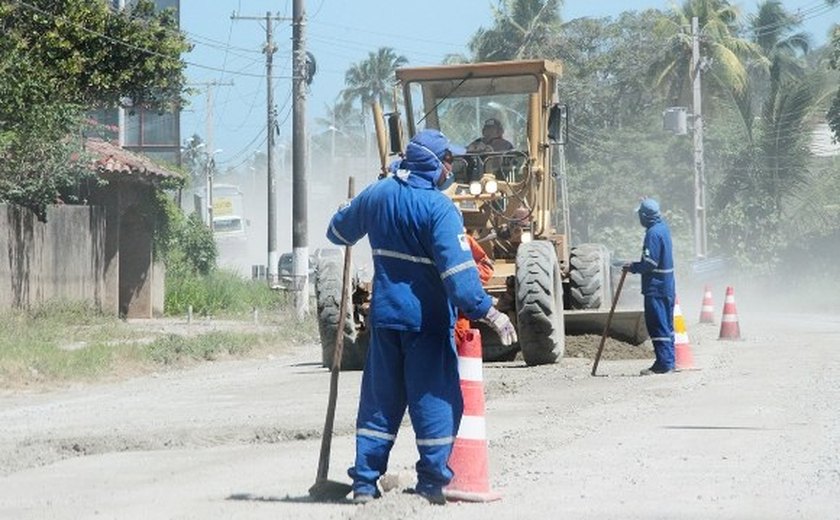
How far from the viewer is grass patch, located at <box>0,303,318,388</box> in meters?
18.7

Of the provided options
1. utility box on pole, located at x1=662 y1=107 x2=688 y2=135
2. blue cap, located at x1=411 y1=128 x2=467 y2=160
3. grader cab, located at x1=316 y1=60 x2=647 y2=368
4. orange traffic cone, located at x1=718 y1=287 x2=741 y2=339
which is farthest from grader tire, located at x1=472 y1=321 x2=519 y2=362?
utility box on pole, located at x1=662 y1=107 x2=688 y2=135

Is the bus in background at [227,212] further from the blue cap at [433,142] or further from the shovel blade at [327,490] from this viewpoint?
the shovel blade at [327,490]

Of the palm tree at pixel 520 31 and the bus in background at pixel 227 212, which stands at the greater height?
the palm tree at pixel 520 31

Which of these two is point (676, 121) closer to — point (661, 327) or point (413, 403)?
point (661, 327)

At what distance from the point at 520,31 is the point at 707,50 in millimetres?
11516

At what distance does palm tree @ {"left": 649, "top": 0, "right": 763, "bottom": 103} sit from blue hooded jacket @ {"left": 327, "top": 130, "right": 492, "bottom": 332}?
48.1 meters

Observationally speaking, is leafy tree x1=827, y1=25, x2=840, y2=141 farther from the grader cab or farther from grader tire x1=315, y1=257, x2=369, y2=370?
grader tire x1=315, y1=257, x2=369, y2=370

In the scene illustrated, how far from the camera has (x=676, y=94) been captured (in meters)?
61.8

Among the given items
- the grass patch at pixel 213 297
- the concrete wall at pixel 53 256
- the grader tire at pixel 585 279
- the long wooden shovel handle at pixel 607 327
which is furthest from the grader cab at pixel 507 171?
the grass patch at pixel 213 297

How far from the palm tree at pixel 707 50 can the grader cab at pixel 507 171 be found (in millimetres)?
37648

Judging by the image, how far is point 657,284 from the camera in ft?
57.6

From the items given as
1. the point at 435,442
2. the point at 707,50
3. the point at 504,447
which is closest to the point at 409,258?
the point at 435,442

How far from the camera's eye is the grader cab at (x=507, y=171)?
18.1 m

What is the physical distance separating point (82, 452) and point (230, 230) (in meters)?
88.4
